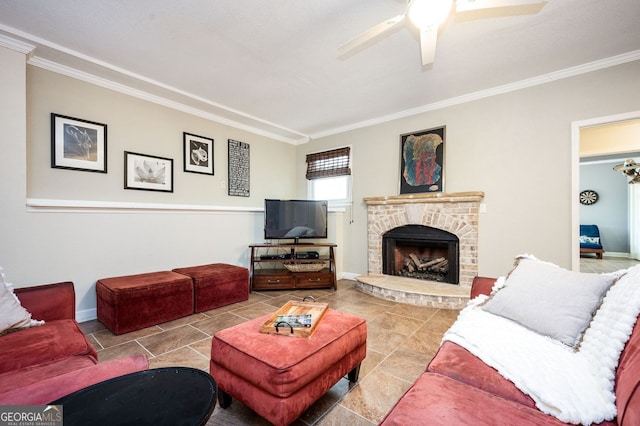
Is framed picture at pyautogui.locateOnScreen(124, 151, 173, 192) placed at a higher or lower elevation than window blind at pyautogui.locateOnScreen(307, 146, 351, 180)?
lower

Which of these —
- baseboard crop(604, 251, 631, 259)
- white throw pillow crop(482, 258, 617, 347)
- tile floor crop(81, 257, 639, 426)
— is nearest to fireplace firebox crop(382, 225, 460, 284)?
tile floor crop(81, 257, 639, 426)

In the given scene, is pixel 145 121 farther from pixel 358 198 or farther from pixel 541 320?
pixel 541 320

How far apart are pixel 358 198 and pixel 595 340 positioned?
11.5 feet

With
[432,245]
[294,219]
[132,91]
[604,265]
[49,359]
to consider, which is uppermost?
[132,91]

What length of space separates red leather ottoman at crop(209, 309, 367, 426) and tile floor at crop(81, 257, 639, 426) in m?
0.17

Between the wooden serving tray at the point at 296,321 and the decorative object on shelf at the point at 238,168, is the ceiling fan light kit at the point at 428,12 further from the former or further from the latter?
the decorative object on shelf at the point at 238,168

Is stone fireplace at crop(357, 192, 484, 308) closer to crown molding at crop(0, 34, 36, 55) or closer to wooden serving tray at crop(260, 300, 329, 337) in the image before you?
wooden serving tray at crop(260, 300, 329, 337)

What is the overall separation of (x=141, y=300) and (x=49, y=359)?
1.30 metres

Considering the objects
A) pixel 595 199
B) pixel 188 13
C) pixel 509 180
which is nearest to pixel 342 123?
pixel 509 180

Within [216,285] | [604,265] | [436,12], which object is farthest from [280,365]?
[604,265]

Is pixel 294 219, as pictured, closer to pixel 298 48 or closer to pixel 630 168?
pixel 298 48

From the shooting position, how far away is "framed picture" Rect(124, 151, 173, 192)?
320 centimetres

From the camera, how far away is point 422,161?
12.7 feet

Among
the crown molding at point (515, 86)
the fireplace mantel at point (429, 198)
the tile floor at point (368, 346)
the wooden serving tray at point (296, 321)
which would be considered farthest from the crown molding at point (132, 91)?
the wooden serving tray at point (296, 321)
